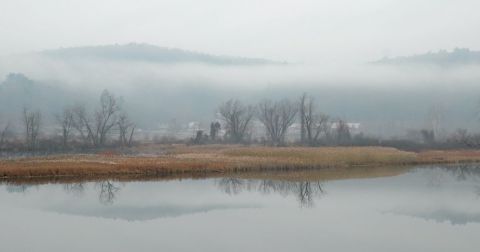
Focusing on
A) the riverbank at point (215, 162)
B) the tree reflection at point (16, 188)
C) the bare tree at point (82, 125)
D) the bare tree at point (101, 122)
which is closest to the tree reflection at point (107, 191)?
the tree reflection at point (16, 188)

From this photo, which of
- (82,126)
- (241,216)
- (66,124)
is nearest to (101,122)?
(82,126)

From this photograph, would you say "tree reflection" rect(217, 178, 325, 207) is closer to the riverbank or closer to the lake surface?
the lake surface

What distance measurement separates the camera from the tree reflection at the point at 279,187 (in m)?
29.9

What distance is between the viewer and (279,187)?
33500 millimetres

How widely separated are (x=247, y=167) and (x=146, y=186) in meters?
12.7

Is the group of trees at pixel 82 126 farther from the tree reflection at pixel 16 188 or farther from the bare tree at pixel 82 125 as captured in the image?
the tree reflection at pixel 16 188

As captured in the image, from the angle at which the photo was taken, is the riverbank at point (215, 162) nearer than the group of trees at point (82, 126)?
Yes

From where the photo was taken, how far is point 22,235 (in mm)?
18203

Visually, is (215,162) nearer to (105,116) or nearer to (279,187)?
(279,187)

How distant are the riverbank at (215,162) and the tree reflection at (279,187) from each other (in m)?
5.85

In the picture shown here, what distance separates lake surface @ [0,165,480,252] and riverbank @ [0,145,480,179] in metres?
4.29

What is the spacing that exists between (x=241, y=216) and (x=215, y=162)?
21886mm

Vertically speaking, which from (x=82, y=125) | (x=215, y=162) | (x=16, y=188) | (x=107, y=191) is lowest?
(x=107, y=191)

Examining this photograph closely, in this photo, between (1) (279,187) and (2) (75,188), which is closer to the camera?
(2) (75,188)
